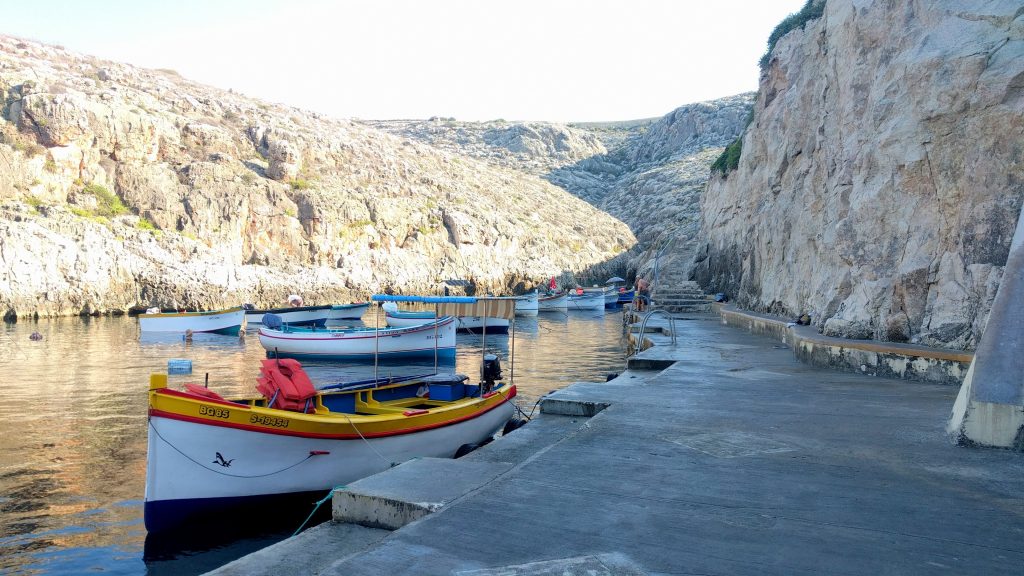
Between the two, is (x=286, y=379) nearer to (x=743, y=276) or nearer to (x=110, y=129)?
(x=743, y=276)

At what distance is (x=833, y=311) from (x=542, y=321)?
33365mm

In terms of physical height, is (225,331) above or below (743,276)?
below

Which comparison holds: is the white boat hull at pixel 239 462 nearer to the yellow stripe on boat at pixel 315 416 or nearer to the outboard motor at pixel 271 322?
the yellow stripe on boat at pixel 315 416

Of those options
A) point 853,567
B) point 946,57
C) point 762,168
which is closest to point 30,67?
point 762,168

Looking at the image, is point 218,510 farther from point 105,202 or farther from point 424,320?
point 105,202

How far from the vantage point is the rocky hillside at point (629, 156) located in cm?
8569

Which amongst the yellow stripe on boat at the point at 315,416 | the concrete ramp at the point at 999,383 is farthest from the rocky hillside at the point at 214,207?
the concrete ramp at the point at 999,383

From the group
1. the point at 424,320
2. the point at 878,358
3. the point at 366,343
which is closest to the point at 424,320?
the point at 424,320

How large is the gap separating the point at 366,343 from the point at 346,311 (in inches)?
606

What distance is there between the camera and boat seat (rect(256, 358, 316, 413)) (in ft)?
36.8

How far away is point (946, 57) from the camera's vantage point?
13102mm

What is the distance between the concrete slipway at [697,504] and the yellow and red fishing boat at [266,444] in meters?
2.89

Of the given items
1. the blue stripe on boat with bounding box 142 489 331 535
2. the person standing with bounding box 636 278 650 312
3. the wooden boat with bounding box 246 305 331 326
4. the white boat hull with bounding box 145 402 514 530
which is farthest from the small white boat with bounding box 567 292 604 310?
the blue stripe on boat with bounding box 142 489 331 535

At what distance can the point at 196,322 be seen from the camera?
121 ft
